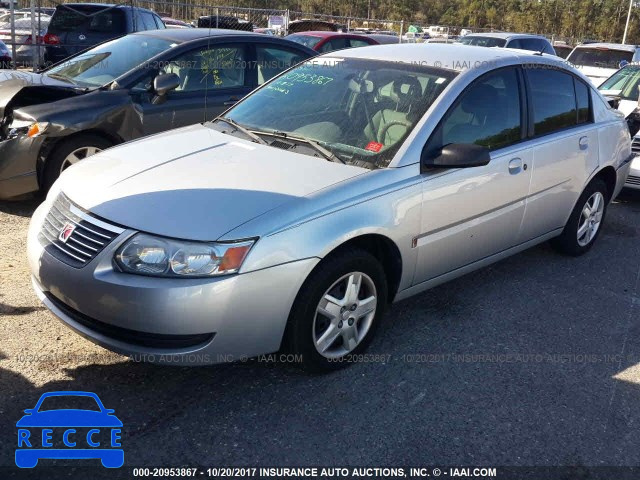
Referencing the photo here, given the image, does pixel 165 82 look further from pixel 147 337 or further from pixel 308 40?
pixel 308 40

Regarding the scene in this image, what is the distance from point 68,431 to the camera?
2.95m

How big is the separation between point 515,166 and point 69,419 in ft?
9.99

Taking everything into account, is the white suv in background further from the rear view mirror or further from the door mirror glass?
the rear view mirror

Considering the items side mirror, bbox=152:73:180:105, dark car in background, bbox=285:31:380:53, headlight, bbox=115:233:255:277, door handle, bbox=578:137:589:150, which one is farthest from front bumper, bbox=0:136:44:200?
dark car in background, bbox=285:31:380:53

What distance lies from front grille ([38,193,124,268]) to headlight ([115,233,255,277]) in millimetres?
150

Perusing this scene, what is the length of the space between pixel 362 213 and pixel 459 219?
34.1 inches

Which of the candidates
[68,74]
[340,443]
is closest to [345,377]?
[340,443]

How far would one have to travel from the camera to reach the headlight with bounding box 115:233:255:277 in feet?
9.70

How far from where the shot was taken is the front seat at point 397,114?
383 centimetres

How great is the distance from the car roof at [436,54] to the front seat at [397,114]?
0.27 metres

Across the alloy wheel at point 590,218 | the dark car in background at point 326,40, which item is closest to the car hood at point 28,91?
the alloy wheel at point 590,218

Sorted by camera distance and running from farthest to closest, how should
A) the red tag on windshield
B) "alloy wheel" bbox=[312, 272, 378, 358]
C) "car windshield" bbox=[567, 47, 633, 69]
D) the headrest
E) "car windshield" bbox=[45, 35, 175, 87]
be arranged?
"car windshield" bbox=[567, 47, 633, 69]
"car windshield" bbox=[45, 35, 175, 87]
the headrest
the red tag on windshield
"alloy wheel" bbox=[312, 272, 378, 358]

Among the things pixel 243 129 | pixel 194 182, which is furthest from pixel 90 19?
pixel 194 182

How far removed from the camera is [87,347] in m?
3.66
